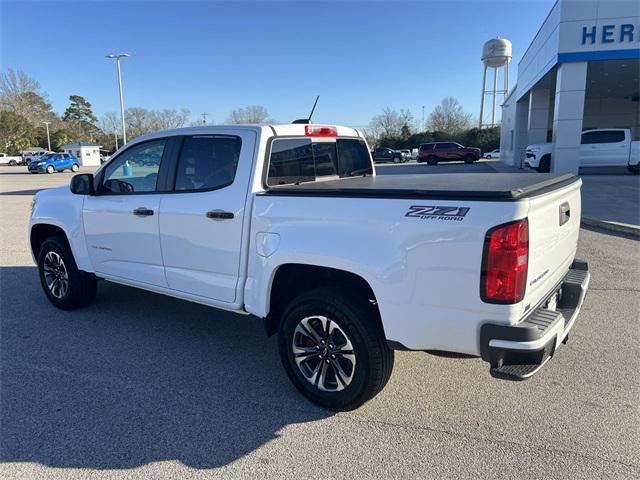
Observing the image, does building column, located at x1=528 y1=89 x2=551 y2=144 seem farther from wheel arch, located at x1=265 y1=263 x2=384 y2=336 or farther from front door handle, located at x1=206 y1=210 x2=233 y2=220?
front door handle, located at x1=206 y1=210 x2=233 y2=220

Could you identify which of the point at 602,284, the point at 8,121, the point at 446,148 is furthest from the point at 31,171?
the point at 602,284

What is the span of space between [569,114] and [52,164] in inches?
1633

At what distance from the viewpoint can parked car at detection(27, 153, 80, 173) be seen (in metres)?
41.7

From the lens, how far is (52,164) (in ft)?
139

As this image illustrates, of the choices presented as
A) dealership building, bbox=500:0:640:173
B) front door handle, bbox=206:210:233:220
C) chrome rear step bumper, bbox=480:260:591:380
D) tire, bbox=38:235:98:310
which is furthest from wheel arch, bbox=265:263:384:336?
dealership building, bbox=500:0:640:173

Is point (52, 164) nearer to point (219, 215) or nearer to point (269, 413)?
point (219, 215)

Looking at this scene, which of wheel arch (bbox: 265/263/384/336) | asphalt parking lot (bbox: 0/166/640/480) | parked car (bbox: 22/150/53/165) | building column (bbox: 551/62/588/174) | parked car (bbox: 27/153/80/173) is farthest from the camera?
parked car (bbox: 22/150/53/165)

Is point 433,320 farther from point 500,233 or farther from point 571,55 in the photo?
point 571,55

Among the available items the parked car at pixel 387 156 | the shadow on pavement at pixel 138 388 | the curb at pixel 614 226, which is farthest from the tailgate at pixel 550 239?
the parked car at pixel 387 156

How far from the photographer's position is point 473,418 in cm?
310

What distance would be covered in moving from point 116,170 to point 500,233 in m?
3.67

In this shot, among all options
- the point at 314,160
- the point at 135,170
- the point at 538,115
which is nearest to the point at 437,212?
the point at 314,160

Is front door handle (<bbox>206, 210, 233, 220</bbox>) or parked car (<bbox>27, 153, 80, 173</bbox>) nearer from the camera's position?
front door handle (<bbox>206, 210, 233, 220</bbox>)

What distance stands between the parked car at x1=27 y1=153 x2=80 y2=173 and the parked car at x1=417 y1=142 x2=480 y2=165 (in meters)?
32.3
